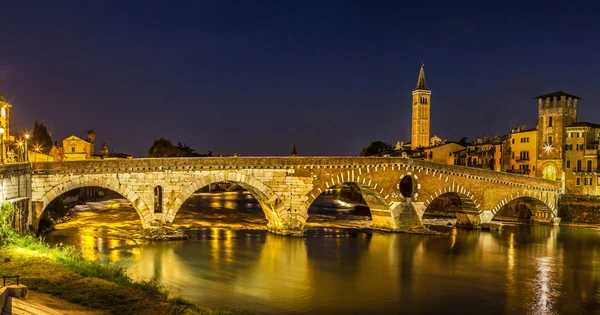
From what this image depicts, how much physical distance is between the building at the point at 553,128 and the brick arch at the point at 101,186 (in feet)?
114

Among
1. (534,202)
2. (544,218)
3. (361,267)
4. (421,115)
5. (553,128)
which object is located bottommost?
(361,267)

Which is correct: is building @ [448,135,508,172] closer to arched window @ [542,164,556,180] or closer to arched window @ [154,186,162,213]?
arched window @ [542,164,556,180]

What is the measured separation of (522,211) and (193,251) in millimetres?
30267

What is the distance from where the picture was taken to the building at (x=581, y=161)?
46.2m

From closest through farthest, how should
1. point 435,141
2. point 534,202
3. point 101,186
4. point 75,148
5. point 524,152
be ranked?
point 101,186, point 534,202, point 524,152, point 75,148, point 435,141

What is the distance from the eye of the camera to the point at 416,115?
9306 centimetres

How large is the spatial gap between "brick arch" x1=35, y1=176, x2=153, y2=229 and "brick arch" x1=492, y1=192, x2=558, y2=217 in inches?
924

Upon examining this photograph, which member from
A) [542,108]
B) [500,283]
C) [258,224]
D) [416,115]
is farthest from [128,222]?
[416,115]

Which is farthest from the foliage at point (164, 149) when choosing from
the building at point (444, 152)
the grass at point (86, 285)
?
the grass at point (86, 285)

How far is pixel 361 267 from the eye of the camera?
25484 millimetres

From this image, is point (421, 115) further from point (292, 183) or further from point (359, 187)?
point (292, 183)

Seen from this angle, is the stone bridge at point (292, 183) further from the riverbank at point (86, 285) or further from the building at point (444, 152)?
the building at point (444, 152)

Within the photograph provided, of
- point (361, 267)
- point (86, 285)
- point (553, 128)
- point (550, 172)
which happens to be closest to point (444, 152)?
point (550, 172)

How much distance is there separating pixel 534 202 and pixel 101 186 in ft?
104
